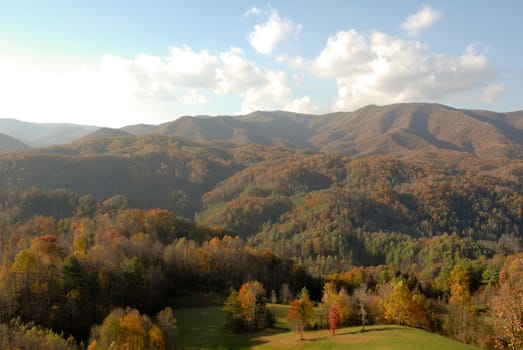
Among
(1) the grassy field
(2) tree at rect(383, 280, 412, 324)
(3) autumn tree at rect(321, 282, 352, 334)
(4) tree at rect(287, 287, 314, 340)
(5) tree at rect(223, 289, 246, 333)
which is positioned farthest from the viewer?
(2) tree at rect(383, 280, 412, 324)

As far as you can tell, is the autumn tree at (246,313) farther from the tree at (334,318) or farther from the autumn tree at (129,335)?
the autumn tree at (129,335)

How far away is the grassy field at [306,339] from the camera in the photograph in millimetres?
45250

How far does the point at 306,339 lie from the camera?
50.4m

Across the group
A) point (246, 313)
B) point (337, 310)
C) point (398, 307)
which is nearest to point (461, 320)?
point (398, 307)

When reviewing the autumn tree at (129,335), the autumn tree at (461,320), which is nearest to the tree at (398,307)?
the autumn tree at (461,320)

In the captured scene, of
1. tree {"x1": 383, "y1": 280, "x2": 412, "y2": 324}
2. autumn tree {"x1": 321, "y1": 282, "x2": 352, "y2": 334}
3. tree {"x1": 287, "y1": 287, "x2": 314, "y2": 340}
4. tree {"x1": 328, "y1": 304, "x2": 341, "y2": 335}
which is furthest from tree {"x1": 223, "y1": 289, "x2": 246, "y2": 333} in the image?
tree {"x1": 383, "y1": 280, "x2": 412, "y2": 324}

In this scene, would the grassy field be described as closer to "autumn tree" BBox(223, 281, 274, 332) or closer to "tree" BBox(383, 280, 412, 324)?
"autumn tree" BBox(223, 281, 274, 332)

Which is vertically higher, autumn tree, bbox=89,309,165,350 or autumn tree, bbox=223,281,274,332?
autumn tree, bbox=89,309,165,350

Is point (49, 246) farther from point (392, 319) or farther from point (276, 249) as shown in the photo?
point (276, 249)

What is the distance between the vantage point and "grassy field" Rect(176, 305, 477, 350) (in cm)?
4525

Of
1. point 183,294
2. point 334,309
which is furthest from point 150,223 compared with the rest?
point 334,309

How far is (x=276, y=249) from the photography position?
575 ft

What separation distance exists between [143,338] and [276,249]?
5366 inches

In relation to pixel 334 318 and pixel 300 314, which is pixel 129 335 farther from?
pixel 334 318
